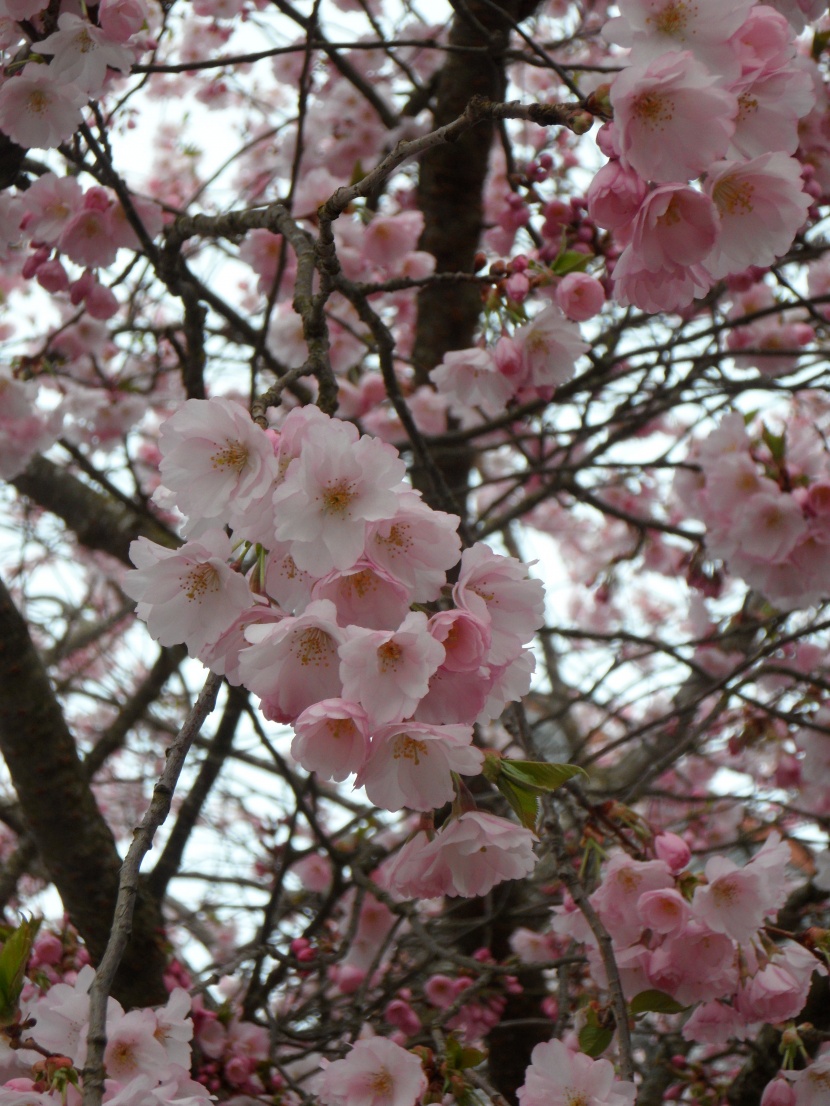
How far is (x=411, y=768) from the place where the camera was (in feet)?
3.43

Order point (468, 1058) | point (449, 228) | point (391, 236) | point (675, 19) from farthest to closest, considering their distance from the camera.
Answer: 1. point (449, 228)
2. point (391, 236)
3. point (468, 1058)
4. point (675, 19)

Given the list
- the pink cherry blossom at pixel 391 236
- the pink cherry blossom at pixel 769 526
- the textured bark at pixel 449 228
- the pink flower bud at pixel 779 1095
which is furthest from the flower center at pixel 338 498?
the textured bark at pixel 449 228

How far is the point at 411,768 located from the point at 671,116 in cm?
70

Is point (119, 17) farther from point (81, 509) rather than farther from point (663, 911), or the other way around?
point (81, 509)

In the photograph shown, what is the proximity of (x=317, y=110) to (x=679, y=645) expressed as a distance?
2.10 m

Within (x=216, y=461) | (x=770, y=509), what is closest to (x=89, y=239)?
(x=216, y=461)

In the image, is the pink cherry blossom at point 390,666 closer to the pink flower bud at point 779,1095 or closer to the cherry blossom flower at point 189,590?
the cherry blossom flower at point 189,590

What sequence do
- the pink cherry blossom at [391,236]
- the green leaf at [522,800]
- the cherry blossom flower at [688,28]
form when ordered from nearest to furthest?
the cherry blossom flower at [688,28]
the green leaf at [522,800]
the pink cherry blossom at [391,236]

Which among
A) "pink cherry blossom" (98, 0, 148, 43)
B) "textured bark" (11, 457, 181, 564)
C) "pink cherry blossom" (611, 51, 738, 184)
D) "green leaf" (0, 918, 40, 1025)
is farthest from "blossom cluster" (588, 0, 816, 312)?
"textured bark" (11, 457, 181, 564)

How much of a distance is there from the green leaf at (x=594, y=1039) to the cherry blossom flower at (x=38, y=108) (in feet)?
5.68

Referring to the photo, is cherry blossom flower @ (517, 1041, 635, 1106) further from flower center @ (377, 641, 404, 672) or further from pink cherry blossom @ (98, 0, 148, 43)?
pink cherry blossom @ (98, 0, 148, 43)

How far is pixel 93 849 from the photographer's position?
195 centimetres

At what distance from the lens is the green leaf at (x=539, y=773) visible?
1.12 metres

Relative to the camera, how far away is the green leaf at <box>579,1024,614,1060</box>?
→ 4.92ft
